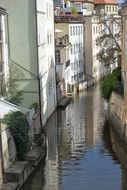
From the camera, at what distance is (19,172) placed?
86.1 ft

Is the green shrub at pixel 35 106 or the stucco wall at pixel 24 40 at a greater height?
the stucco wall at pixel 24 40

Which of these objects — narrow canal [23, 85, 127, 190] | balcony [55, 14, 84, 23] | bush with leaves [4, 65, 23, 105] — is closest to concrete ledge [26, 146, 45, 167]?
narrow canal [23, 85, 127, 190]

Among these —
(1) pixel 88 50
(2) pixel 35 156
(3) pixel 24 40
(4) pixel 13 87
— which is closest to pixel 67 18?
(1) pixel 88 50

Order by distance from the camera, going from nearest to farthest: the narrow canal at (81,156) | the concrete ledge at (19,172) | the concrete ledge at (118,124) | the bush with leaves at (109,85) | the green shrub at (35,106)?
the concrete ledge at (19,172)
the narrow canal at (81,156)
the concrete ledge at (118,124)
the green shrub at (35,106)
the bush with leaves at (109,85)

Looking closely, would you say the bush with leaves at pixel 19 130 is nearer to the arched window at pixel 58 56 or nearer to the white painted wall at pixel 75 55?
the arched window at pixel 58 56

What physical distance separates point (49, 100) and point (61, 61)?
54.4 ft

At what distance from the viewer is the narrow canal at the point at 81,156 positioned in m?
27.7

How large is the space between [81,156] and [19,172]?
7.94 meters

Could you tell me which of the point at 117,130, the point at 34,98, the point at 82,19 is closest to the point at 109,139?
the point at 117,130

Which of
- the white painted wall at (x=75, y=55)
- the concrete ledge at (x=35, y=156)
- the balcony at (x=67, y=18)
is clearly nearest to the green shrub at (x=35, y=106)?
the concrete ledge at (x=35, y=156)

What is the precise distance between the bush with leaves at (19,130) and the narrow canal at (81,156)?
151cm

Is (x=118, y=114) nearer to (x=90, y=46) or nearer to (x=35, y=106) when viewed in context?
(x=35, y=106)

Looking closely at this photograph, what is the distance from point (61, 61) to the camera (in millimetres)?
62938

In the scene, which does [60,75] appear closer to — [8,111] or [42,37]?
[42,37]
